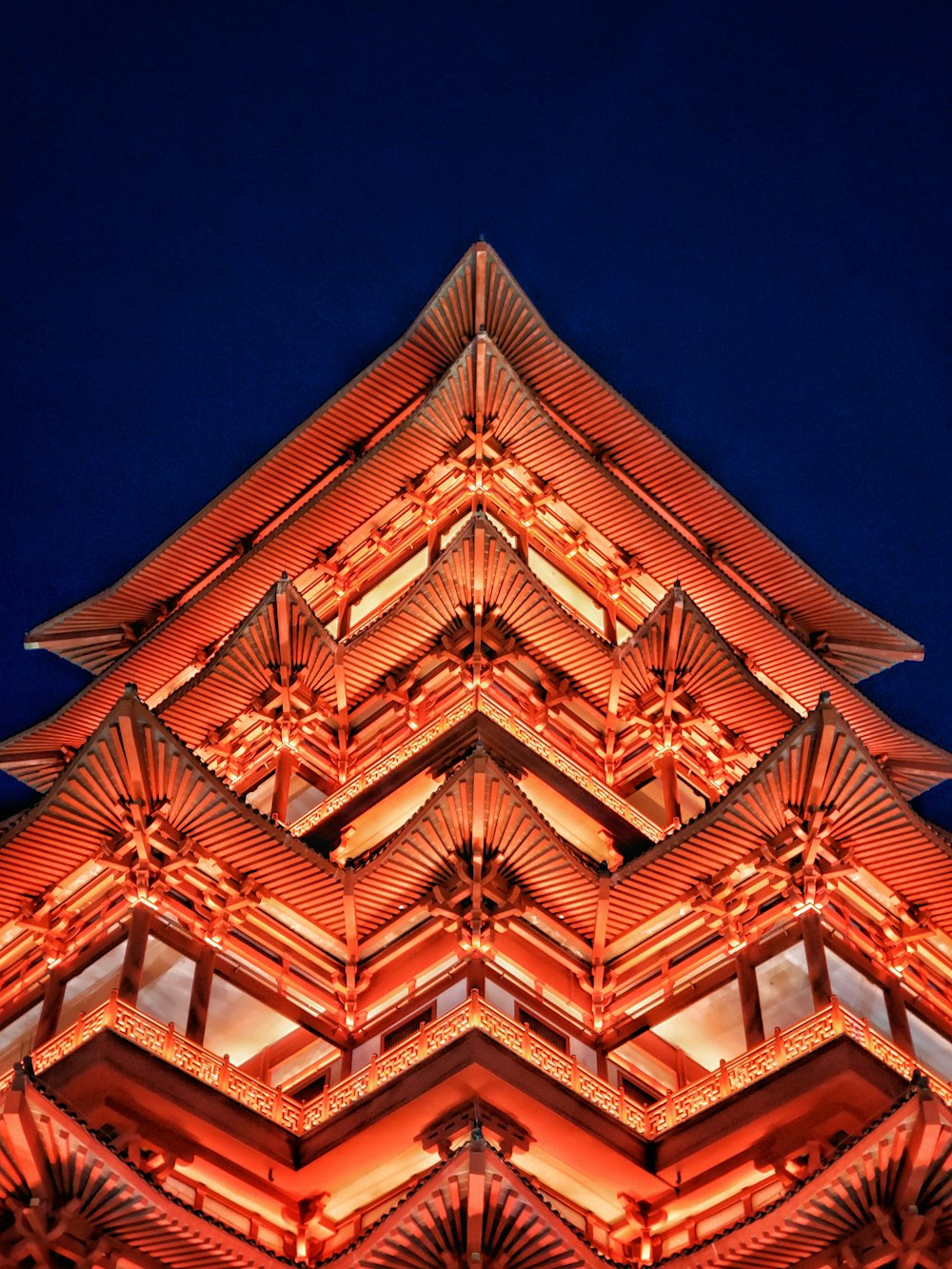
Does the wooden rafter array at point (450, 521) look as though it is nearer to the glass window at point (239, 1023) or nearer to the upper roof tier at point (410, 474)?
the upper roof tier at point (410, 474)

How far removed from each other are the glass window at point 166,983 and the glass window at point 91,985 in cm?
38

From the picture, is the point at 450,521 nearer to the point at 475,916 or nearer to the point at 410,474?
A: the point at 410,474

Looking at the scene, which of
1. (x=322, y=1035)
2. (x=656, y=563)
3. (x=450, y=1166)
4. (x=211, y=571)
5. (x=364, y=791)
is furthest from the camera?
(x=211, y=571)

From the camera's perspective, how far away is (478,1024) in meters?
19.5

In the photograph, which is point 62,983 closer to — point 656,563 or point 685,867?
point 685,867

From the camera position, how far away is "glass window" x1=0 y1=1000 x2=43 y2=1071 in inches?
870

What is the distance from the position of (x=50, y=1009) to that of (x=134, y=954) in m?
1.60

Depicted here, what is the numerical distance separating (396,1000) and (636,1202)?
4133mm

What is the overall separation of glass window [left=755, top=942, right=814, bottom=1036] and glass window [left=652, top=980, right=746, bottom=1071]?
45 centimetres

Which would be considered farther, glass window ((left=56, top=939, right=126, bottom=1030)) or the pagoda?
glass window ((left=56, top=939, right=126, bottom=1030))

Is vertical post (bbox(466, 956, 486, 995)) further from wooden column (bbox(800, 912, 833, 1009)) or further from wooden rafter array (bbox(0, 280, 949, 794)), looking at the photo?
wooden rafter array (bbox(0, 280, 949, 794))

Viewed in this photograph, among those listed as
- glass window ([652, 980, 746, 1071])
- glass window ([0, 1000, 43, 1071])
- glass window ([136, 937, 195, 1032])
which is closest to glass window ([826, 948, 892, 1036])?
glass window ([652, 980, 746, 1071])

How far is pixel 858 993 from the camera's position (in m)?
21.6

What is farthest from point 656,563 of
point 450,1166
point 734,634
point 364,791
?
point 450,1166
